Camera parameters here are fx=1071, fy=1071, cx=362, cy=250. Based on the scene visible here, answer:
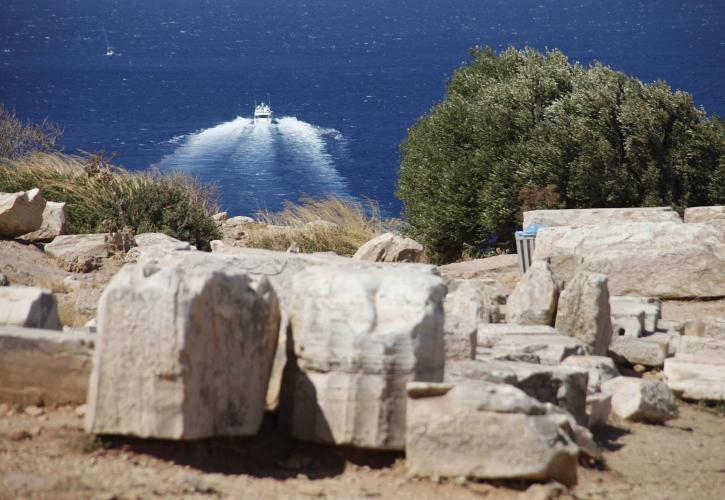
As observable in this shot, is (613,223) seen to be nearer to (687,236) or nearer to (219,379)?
(687,236)

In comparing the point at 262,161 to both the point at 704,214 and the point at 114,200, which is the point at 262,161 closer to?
the point at 114,200

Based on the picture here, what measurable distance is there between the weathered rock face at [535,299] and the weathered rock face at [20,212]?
23.3ft

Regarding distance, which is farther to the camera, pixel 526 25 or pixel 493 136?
pixel 526 25

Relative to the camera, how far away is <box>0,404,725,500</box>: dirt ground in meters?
5.61

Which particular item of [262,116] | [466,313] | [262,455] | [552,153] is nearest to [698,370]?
[466,313]

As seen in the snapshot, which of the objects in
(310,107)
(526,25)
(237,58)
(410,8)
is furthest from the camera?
(410,8)

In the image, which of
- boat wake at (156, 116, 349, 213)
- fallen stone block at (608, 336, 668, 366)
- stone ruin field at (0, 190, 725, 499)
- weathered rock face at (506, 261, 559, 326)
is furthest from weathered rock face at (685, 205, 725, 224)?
boat wake at (156, 116, 349, 213)

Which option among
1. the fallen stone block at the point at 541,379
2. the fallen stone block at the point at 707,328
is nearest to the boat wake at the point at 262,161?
the fallen stone block at the point at 707,328

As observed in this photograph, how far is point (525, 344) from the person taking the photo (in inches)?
363

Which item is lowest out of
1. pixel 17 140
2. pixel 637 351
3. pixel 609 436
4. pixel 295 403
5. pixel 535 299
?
pixel 609 436

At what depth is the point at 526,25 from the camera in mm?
125438

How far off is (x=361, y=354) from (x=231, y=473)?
1.02 metres

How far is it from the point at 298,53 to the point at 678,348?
347ft

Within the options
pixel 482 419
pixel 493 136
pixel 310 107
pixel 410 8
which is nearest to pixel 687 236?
pixel 493 136
